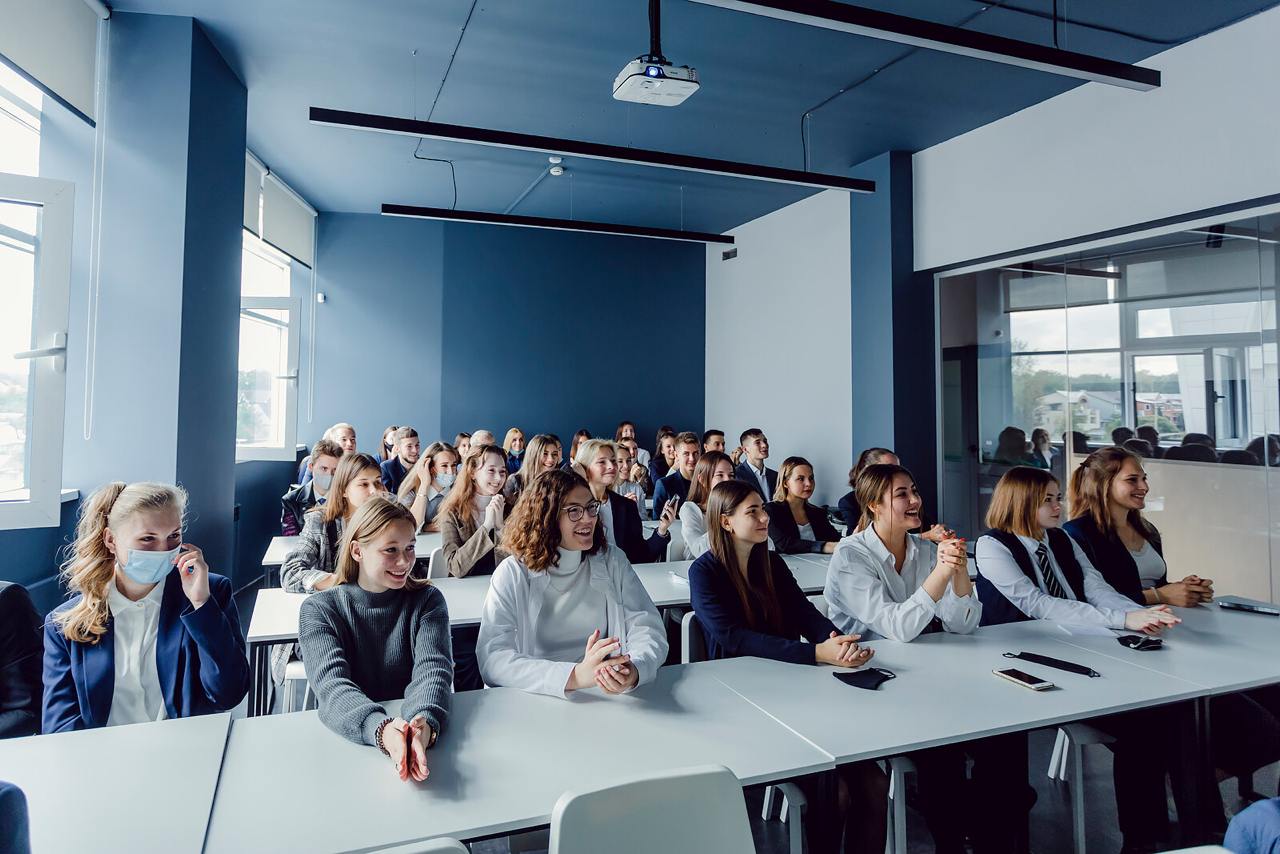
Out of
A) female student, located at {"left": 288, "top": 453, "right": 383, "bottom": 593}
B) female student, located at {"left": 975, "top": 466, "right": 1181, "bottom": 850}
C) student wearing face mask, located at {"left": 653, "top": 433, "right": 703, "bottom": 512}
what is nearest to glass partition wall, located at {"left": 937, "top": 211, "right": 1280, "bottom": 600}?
female student, located at {"left": 975, "top": 466, "right": 1181, "bottom": 850}

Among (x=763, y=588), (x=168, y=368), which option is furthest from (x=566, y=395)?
(x=763, y=588)

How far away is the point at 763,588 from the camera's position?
9.36 ft

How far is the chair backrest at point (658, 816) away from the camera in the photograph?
4.16 ft

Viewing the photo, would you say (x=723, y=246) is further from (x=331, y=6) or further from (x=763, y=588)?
(x=763, y=588)

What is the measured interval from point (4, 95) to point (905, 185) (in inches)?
250

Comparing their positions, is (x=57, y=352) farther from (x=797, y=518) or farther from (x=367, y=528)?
(x=797, y=518)

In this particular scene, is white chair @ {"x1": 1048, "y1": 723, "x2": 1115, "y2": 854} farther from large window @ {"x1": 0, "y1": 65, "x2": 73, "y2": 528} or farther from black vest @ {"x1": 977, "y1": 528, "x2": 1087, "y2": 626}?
large window @ {"x1": 0, "y1": 65, "x2": 73, "y2": 528}

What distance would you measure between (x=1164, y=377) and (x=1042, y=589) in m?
2.58

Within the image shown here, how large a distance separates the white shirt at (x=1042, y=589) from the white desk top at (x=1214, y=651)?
0.37 ft

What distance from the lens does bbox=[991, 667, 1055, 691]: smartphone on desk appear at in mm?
2234

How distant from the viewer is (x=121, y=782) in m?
1.64

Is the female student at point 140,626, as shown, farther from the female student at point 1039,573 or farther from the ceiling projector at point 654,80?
the female student at point 1039,573

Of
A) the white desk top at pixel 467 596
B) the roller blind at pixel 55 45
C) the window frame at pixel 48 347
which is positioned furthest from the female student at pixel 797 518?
the roller blind at pixel 55 45

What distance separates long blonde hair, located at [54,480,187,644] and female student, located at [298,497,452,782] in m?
0.56
